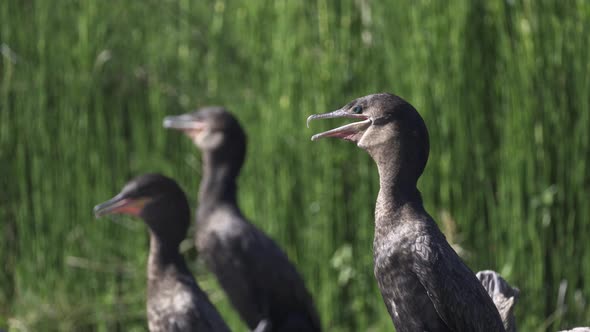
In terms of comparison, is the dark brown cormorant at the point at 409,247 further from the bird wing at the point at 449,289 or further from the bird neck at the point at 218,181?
the bird neck at the point at 218,181

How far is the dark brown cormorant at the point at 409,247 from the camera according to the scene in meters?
2.81

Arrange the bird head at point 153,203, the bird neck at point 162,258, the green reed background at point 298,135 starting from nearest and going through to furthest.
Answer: the bird neck at point 162,258 → the bird head at point 153,203 → the green reed background at point 298,135

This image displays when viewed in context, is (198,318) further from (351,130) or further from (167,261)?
(351,130)

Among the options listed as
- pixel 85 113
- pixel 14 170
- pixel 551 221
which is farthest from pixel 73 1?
pixel 551 221

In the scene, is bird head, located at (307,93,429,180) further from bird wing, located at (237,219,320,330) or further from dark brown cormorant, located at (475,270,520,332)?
bird wing, located at (237,219,320,330)

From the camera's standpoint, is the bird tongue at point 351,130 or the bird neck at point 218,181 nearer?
the bird tongue at point 351,130

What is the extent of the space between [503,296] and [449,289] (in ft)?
1.67

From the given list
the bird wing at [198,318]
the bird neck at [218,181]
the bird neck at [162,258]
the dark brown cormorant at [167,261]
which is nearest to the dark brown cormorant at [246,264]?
the bird neck at [218,181]

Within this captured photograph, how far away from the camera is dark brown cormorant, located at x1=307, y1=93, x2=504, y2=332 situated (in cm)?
281

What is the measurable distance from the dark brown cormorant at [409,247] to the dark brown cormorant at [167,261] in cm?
122

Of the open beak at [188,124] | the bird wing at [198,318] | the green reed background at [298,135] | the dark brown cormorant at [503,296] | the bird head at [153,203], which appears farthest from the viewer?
the open beak at [188,124]

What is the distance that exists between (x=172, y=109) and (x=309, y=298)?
1.75 metres

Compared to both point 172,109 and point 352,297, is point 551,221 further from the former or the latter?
point 172,109

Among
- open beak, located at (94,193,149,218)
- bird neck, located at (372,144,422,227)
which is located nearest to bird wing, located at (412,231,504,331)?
bird neck, located at (372,144,422,227)
